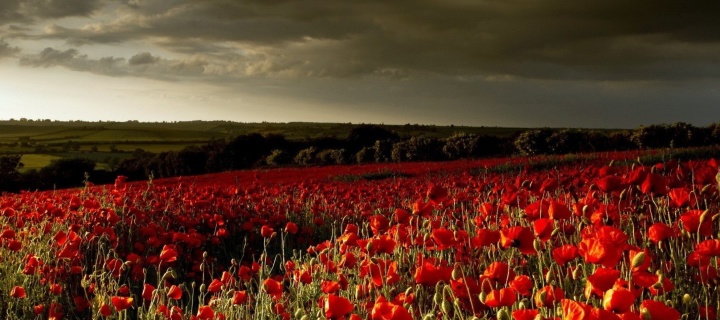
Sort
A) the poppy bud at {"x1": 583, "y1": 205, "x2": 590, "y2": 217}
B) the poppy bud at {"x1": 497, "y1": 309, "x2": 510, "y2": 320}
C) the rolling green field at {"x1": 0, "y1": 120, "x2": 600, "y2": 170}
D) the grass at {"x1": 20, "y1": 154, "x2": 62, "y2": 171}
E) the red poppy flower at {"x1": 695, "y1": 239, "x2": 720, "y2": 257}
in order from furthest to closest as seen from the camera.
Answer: the rolling green field at {"x1": 0, "y1": 120, "x2": 600, "y2": 170} → the grass at {"x1": 20, "y1": 154, "x2": 62, "y2": 171} → the poppy bud at {"x1": 583, "y1": 205, "x2": 590, "y2": 217} → the red poppy flower at {"x1": 695, "y1": 239, "x2": 720, "y2": 257} → the poppy bud at {"x1": 497, "y1": 309, "x2": 510, "y2": 320}

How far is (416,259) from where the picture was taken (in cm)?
483

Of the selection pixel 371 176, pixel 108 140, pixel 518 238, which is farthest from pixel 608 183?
pixel 108 140

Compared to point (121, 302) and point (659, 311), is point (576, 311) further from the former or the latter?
point (121, 302)

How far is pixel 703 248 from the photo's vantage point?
2.62 m

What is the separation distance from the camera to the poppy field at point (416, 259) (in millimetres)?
2621

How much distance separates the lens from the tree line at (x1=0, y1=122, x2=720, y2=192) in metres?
31.2

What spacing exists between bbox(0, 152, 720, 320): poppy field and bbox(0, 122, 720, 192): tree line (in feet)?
66.6

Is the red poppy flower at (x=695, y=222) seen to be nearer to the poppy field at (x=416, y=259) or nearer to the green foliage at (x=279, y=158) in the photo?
the poppy field at (x=416, y=259)

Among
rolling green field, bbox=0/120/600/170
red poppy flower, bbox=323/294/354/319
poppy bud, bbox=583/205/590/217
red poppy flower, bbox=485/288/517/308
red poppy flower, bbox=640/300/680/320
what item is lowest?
rolling green field, bbox=0/120/600/170

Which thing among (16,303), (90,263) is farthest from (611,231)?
(90,263)

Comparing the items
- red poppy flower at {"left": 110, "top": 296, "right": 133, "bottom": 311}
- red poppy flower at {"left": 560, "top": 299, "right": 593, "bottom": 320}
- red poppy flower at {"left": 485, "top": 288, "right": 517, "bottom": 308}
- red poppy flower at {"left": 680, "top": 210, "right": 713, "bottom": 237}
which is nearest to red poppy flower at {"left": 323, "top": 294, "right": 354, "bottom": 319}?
red poppy flower at {"left": 485, "top": 288, "right": 517, "bottom": 308}

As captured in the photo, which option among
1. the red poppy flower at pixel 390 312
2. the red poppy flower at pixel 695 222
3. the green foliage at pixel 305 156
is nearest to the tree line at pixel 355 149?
the green foliage at pixel 305 156

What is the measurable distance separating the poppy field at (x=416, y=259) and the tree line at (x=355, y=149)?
799 inches

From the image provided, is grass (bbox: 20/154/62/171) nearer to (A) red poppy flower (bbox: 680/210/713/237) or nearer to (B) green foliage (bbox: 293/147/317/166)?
(B) green foliage (bbox: 293/147/317/166)
